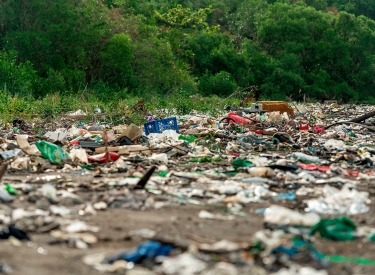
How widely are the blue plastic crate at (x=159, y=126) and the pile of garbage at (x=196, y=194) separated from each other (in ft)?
2.23

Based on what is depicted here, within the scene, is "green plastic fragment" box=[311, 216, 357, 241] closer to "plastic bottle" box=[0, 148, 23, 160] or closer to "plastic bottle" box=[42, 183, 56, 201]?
"plastic bottle" box=[42, 183, 56, 201]

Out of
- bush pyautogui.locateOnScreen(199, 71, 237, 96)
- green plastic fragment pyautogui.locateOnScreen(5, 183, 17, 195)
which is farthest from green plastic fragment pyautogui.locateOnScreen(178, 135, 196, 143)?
bush pyautogui.locateOnScreen(199, 71, 237, 96)

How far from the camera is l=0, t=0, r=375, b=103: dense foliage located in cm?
2358

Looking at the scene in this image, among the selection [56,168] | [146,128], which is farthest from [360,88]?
[56,168]

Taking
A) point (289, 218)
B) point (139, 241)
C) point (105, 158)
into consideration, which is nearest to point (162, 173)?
point (105, 158)

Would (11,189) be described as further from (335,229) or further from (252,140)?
(252,140)

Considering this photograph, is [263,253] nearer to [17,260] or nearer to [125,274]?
[125,274]

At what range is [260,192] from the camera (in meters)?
4.43

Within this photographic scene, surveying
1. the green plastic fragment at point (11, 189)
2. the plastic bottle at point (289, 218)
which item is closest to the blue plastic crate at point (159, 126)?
the green plastic fragment at point (11, 189)

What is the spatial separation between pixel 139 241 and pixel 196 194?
4.36ft

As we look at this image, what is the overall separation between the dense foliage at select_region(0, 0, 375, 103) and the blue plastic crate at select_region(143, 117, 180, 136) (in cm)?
1069

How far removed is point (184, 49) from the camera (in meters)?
36.2

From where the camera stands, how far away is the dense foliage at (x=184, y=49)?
2358 centimetres

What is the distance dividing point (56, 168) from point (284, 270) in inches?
144
